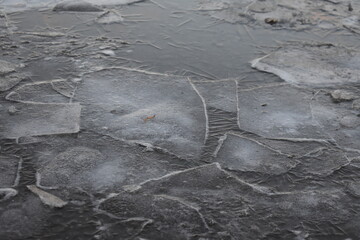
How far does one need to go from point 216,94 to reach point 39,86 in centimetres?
130

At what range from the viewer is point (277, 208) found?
203cm

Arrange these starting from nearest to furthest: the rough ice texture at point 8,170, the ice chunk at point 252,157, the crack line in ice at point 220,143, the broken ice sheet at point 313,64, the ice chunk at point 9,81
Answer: the rough ice texture at point 8,170 < the ice chunk at point 252,157 < the crack line in ice at point 220,143 < the ice chunk at point 9,81 < the broken ice sheet at point 313,64

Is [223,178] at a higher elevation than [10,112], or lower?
lower

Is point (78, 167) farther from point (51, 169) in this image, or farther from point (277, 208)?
point (277, 208)

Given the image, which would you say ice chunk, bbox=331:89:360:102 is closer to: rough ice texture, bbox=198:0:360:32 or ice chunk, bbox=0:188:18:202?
rough ice texture, bbox=198:0:360:32

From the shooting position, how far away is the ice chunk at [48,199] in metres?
1.95

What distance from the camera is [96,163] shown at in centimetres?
223

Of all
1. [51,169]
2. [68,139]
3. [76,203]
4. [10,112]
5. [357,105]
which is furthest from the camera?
[357,105]

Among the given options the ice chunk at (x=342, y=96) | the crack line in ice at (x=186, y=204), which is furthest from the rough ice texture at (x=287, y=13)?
the crack line in ice at (x=186, y=204)

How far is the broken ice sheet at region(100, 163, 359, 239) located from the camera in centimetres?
191

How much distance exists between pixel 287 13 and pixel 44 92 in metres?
2.97

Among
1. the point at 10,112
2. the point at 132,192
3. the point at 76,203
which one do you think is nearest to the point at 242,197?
the point at 132,192

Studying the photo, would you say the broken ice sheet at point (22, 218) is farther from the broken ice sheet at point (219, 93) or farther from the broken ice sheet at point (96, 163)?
the broken ice sheet at point (219, 93)

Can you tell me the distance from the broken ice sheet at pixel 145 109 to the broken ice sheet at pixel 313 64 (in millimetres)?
858
